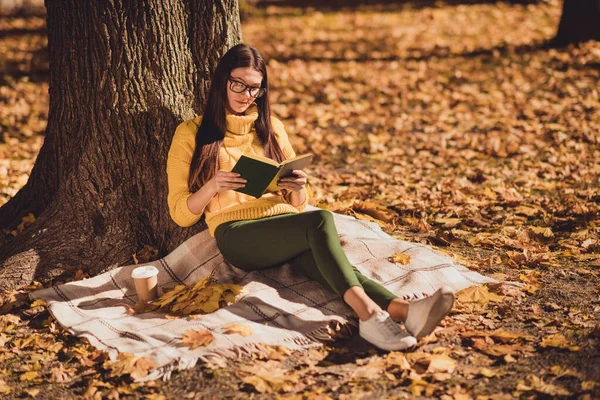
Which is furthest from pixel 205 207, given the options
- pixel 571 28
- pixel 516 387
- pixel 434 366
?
pixel 571 28

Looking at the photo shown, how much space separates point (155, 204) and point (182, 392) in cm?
165

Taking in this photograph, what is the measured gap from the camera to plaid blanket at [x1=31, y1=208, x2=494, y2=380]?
327cm

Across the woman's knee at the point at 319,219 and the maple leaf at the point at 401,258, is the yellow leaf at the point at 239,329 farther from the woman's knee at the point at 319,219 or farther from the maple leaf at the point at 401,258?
the maple leaf at the point at 401,258

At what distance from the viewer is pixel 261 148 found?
3977 millimetres

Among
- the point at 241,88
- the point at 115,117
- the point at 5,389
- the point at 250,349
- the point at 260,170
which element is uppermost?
the point at 241,88

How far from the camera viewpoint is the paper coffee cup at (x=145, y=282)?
370cm

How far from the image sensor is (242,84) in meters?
3.66

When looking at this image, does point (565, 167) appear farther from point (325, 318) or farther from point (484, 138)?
point (325, 318)

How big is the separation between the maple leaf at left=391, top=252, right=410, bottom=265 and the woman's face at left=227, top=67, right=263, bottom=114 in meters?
1.31

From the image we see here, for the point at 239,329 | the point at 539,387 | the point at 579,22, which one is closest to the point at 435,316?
the point at 539,387

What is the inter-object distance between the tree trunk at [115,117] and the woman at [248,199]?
17.8 inches

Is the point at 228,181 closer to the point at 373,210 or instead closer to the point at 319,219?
the point at 319,219

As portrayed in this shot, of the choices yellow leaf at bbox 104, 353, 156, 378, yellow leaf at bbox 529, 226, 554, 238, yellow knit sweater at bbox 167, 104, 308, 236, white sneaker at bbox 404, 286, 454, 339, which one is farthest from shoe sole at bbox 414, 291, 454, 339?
yellow leaf at bbox 529, 226, 554, 238

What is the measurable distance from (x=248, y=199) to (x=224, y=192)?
15cm
